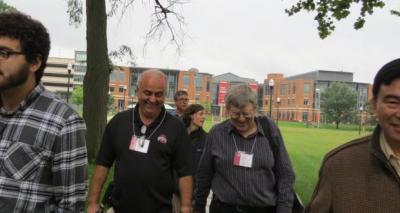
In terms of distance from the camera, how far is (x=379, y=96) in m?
1.94

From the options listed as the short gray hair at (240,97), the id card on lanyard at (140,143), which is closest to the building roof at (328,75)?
the short gray hair at (240,97)

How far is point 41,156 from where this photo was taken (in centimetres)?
223

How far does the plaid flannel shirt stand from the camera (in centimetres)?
220

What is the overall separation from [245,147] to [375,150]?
187cm

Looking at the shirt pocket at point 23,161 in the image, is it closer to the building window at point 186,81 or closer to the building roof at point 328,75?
the building window at point 186,81

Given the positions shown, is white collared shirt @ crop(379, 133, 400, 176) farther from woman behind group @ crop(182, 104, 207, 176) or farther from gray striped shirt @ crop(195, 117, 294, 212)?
woman behind group @ crop(182, 104, 207, 176)

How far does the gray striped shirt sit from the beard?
1886mm

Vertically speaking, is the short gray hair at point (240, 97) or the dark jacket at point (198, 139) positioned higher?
the short gray hair at point (240, 97)

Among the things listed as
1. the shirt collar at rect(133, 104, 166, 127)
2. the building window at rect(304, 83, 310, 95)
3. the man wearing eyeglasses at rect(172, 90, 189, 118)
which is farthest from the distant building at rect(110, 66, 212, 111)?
the shirt collar at rect(133, 104, 166, 127)

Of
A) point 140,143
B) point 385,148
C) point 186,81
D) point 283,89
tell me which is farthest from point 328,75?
point 385,148

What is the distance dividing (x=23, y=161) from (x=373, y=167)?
1.48m

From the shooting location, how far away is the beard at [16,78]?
2.20 meters

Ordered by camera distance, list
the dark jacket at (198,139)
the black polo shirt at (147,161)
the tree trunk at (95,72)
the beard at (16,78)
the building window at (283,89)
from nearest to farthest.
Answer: the beard at (16,78) < the black polo shirt at (147,161) < the dark jacket at (198,139) < the tree trunk at (95,72) < the building window at (283,89)

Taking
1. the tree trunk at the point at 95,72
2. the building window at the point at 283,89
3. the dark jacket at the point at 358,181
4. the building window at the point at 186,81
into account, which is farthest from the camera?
the building window at the point at 283,89
